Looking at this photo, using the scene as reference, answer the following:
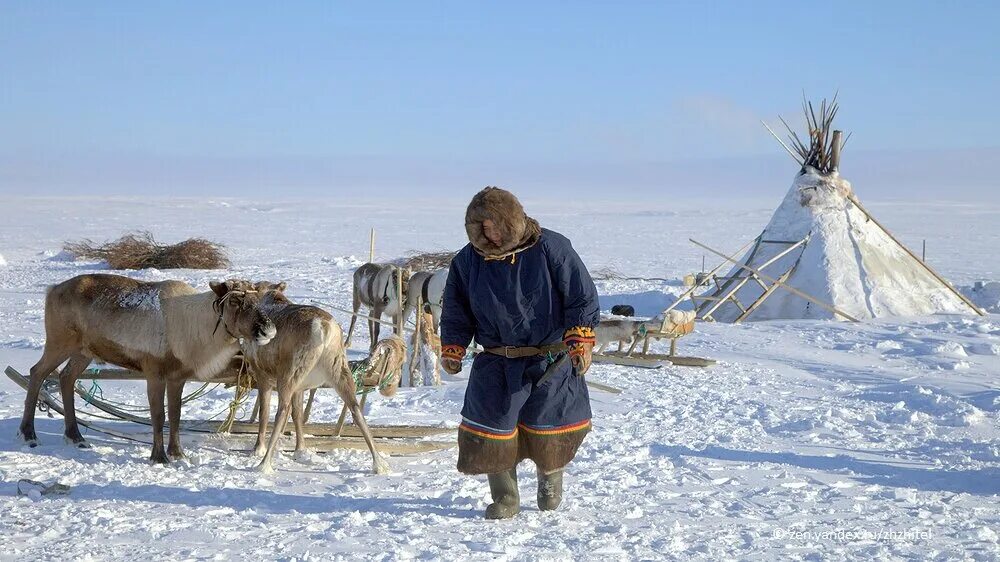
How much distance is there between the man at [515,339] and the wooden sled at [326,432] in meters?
1.47

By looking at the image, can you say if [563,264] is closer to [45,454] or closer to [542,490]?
[542,490]

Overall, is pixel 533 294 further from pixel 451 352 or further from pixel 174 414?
pixel 174 414

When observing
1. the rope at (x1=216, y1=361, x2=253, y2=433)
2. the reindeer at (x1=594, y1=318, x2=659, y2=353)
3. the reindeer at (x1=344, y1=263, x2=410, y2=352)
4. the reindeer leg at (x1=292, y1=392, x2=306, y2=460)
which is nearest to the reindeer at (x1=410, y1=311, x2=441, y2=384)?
the reindeer at (x1=594, y1=318, x2=659, y2=353)

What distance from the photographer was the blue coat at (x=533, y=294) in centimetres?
467

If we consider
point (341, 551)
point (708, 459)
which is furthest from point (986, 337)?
point (341, 551)

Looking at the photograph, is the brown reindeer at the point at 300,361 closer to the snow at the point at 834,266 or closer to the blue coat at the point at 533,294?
the blue coat at the point at 533,294

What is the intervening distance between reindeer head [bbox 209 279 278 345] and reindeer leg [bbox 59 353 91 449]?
1.19 metres

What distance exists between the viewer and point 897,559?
4348 millimetres

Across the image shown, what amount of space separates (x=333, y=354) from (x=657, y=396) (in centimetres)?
367

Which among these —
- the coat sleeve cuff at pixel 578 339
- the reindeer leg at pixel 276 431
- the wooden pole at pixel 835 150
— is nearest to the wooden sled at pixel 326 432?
the reindeer leg at pixel 276 431

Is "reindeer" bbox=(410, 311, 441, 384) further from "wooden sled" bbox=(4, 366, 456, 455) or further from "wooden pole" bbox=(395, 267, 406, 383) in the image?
"wooden sled" bbox=(4, 366, 456, 455)

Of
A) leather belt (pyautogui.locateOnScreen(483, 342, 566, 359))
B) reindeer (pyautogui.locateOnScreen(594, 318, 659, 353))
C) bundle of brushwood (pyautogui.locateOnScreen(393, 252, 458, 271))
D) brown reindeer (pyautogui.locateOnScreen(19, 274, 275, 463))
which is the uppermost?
leather belt (pyautogui.locateOnScreen(483, 342, 566, 359))

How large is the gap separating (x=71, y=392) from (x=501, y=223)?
10.9 ft

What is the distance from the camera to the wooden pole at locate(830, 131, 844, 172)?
14.6m
